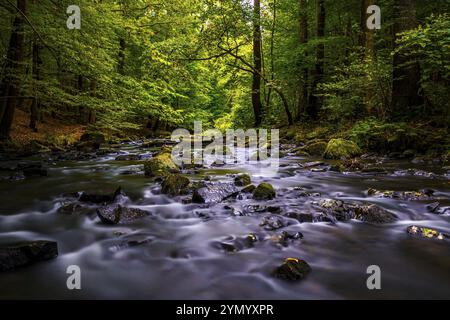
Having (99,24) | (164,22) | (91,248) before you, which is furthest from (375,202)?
(164,22)

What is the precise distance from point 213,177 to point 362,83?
516cm

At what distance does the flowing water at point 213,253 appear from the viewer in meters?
2.63

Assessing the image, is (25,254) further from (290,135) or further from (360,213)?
(290,135)

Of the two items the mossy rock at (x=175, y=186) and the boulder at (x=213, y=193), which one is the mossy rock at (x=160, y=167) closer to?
the mossy rock at (x=175, y=186)

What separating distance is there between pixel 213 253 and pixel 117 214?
157 cm

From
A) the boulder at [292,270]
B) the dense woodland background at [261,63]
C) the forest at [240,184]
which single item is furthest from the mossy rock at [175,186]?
the dense woodland background at [261,63]

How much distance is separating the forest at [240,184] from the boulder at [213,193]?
22 millimetres

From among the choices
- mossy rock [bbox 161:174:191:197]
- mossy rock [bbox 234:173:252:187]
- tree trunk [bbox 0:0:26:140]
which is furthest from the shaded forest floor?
mossy rock [bbox 234:173:252:187]

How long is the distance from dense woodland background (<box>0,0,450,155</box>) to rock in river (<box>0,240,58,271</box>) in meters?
5.54

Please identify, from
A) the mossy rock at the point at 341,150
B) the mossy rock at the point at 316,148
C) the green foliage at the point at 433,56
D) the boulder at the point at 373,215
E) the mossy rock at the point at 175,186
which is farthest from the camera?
the mossy rock at the point at 316,148
